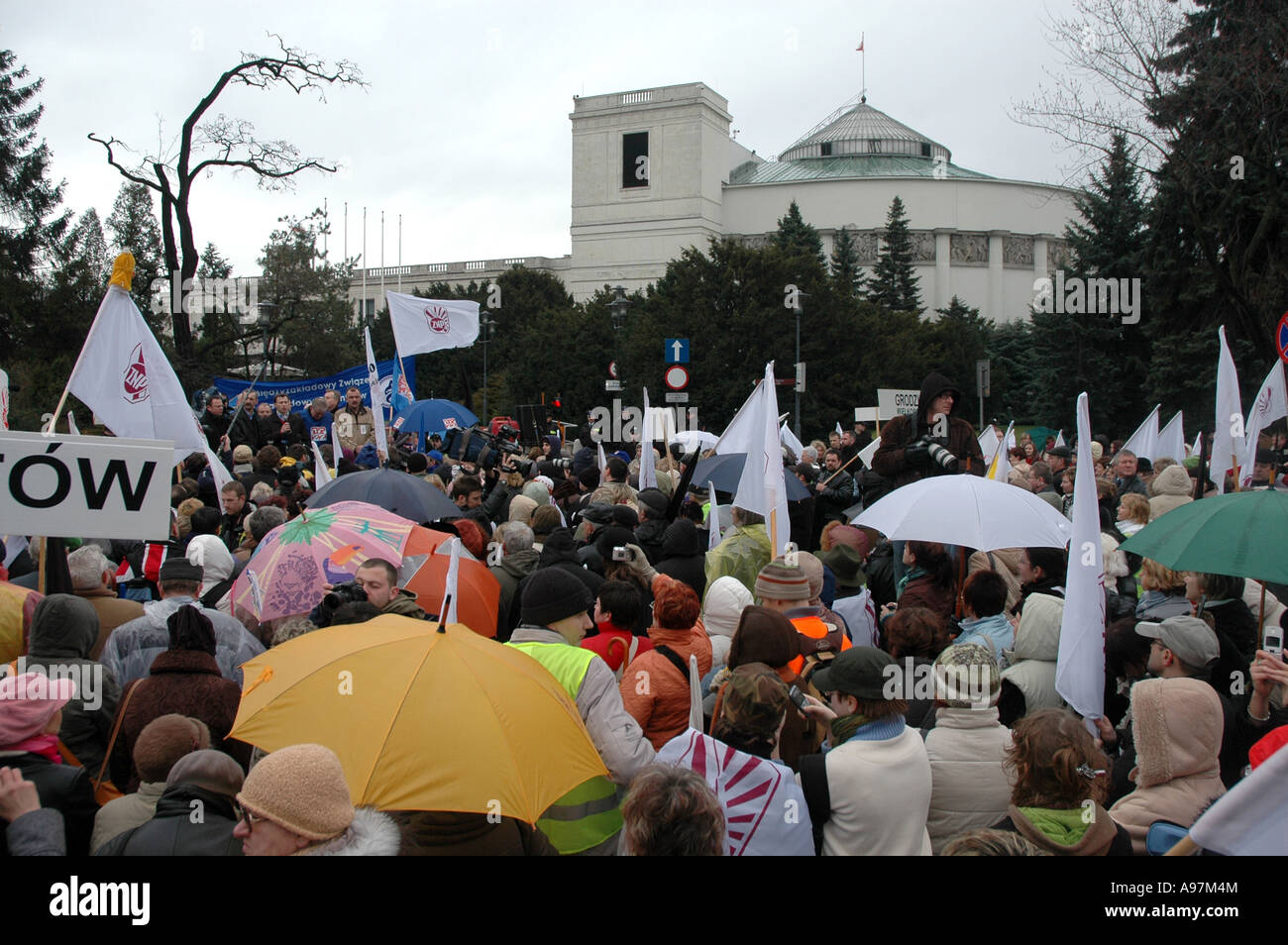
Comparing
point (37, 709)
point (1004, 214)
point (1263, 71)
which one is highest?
point (1004, 214)

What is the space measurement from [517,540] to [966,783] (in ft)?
11.9

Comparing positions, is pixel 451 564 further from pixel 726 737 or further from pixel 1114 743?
pixel 1114 743

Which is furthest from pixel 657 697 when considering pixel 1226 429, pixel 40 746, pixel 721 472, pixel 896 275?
pixel 896 275

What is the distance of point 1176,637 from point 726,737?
186cm

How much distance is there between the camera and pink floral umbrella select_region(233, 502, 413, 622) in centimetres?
573

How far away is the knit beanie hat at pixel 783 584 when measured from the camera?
Answer: 206 inches

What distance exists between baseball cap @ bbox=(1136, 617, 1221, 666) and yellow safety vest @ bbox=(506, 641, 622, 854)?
222cm

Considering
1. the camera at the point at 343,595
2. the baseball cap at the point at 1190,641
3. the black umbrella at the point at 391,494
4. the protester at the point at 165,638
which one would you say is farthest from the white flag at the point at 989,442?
the protester at the point at 165,638

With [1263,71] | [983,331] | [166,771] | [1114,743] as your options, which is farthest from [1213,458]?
[983,331]

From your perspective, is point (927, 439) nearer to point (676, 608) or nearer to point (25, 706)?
point (676, 608)

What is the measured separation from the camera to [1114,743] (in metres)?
4.76

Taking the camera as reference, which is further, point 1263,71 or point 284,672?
point 1263,71

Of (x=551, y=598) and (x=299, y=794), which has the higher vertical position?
(x=551, y=598)

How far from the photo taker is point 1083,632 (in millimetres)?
4629
